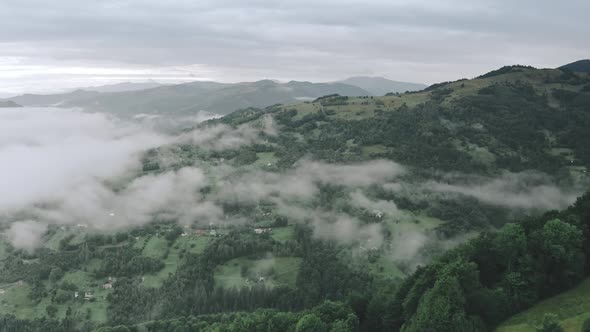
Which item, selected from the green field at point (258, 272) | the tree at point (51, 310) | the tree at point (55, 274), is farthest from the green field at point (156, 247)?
the tree at point (51, 310)

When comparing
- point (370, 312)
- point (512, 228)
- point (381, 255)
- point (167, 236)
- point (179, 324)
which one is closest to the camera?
point (512, 228)

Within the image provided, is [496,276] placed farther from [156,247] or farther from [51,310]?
[156,247]

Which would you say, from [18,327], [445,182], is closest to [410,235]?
[445,182]

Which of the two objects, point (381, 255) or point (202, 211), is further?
point (202, 211)

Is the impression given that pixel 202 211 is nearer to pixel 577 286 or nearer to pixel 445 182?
pixel 445 182

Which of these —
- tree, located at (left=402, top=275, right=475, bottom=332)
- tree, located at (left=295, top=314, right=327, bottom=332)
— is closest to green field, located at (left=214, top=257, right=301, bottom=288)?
tree, located at (left=295, top=314, right=327, bottom=332)

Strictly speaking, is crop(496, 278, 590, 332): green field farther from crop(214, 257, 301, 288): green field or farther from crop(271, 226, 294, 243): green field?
crop(271, 226, 294, 243): green field

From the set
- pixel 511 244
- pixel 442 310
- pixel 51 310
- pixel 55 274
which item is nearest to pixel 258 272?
pixel 51 310

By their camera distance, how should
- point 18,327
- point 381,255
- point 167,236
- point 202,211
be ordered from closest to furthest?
point 18,327, point 381,255, point 167,236, point 202,211
